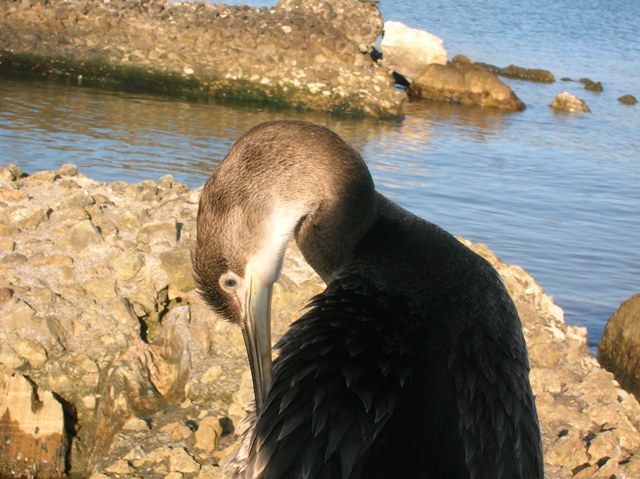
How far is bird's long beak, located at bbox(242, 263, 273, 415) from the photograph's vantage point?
9.84ft

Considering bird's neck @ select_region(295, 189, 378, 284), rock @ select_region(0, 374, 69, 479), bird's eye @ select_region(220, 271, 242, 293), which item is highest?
bird's neck @ select_region(295, 189, 378, 284)

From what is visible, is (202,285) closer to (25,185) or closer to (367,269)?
(367,269)

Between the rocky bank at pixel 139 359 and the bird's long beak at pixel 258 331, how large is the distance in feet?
3.34

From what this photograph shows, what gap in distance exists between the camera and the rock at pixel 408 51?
21391 millimetres

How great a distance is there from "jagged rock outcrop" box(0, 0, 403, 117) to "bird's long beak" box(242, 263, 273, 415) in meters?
13.1

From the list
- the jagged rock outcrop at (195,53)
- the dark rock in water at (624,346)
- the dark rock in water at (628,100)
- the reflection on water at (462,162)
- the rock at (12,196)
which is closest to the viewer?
the rock at (12,196)

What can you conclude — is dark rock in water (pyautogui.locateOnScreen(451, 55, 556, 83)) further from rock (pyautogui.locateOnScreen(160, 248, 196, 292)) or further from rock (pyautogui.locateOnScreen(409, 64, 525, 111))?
rock (pyautogui.locateOnScreen(160, 248, 196, 292))

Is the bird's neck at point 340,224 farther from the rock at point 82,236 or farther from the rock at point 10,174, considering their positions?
the rock at point 10,174

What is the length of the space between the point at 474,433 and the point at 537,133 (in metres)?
13.9

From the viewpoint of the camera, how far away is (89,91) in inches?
582

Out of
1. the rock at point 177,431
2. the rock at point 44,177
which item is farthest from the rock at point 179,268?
the rock at point 44,177

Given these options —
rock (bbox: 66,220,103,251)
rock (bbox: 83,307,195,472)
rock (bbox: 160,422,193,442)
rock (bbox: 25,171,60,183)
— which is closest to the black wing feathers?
rock (bbox: 160,422,193,442)

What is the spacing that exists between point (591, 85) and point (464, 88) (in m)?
4.69

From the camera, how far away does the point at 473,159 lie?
12641mm
